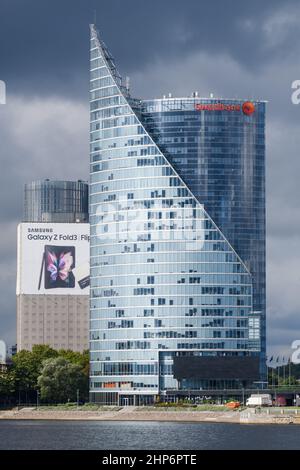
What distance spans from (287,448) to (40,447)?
3177 centimetres

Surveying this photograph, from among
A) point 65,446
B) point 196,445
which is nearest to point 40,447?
point 65,446

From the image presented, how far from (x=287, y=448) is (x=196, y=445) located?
13.0 m
